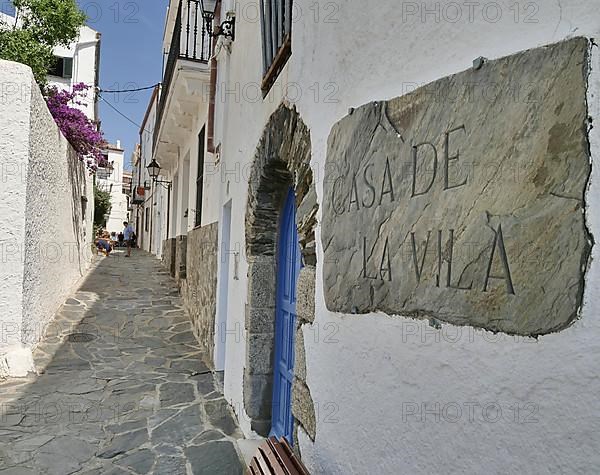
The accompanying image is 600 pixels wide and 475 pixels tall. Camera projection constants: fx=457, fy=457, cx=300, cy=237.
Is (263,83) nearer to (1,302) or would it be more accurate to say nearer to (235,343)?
(235,343)

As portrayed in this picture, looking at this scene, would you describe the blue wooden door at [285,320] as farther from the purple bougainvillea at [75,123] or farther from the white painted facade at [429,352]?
the purple bougainvillea at [75,123]

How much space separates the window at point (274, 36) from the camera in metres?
2.96

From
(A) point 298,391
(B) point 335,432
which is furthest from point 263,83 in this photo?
(B) point 335,432

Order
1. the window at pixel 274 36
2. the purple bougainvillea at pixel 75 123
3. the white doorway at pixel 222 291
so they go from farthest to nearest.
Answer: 1. the purple bougainvillea at pixel 75 123
2. the white doorway at pixel 222 291
3. the window at pixel 274 36

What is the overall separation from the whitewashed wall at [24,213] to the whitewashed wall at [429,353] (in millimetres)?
3865

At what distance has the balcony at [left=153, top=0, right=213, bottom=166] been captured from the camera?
7176 millimetres

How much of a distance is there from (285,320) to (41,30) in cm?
704

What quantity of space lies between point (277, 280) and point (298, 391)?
4.63 ft

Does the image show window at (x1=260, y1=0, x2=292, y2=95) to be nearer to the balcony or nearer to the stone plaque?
the stone plaque

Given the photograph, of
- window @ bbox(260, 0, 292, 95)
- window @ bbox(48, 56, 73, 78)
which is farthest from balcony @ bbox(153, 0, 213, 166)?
window @ bbox(48, 56, 73, 78)

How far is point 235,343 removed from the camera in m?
4.33

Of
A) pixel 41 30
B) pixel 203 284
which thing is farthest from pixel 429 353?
pixel 41 30

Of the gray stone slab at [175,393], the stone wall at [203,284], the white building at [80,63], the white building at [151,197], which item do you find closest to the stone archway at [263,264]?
the gray stone slab at [175,393]

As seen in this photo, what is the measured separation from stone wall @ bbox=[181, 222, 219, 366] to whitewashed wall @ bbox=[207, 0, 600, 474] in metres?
3.58
